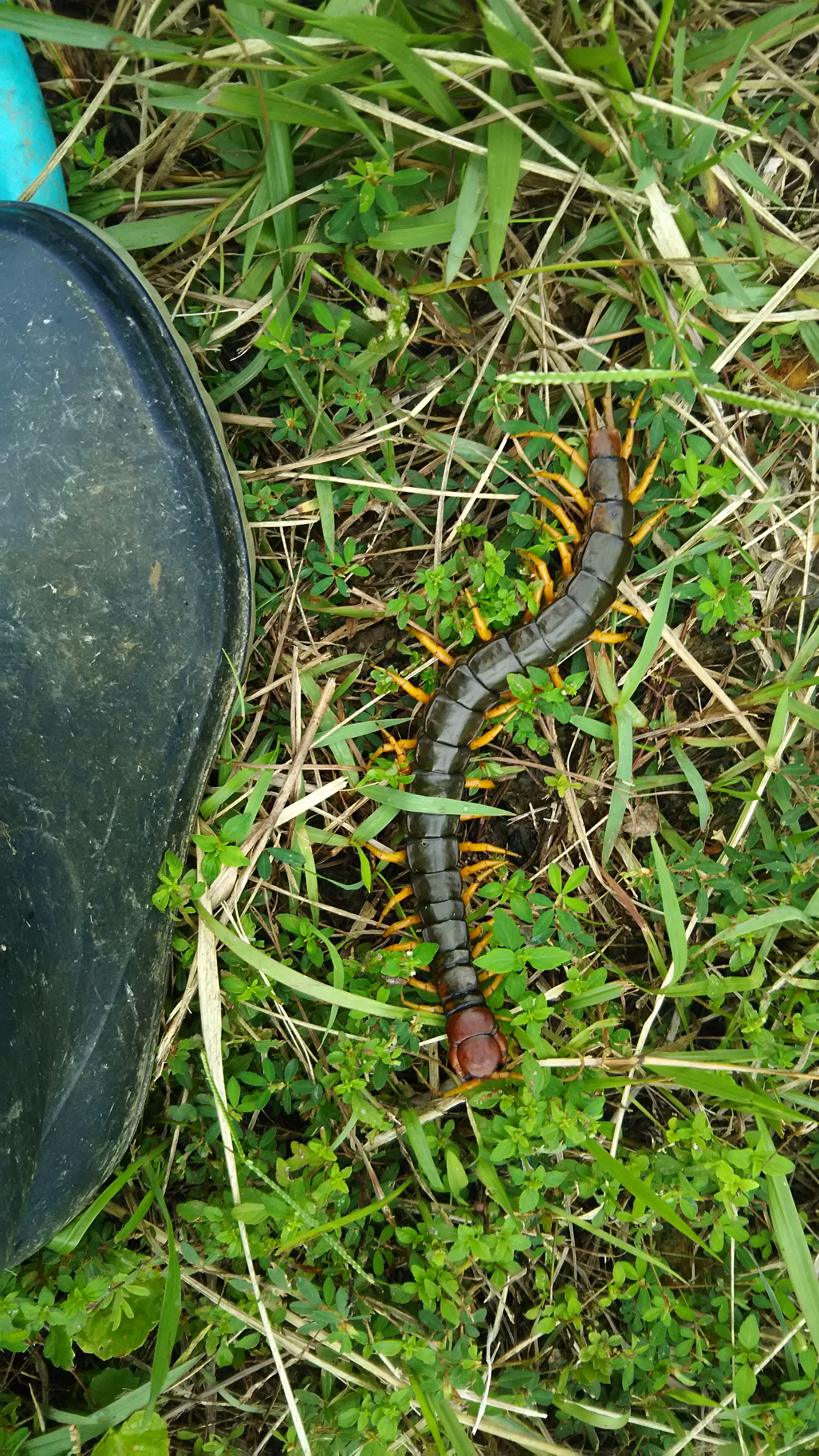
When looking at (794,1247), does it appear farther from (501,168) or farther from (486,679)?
(501,168)

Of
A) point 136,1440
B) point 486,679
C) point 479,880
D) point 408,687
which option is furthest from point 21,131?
point 136,1440

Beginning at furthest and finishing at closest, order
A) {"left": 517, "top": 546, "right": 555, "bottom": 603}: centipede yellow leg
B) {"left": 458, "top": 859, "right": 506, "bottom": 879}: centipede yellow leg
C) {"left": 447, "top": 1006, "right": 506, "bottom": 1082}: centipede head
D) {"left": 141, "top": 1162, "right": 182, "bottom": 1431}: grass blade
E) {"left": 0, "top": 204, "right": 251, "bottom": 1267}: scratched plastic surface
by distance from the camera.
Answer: {"left": 458, "top": 859, "right": 506, "bottom": 879}: centipede yellow leg → {"left": 517, "top": 546, "right": 555, "bottom": 603}: centipede yellow leg → {"left": 447, "top": 1006, "right": 506, "bottom": 1082}: centipede head → {"left": 141, "top": 1162, "right": 182, "bottom": 1431}: grass blade → {"left": 0, "top": 204, "right": 251, "bottom": 1267}: scratched plastic surface

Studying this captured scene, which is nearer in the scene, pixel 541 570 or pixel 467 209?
pixel 467 209

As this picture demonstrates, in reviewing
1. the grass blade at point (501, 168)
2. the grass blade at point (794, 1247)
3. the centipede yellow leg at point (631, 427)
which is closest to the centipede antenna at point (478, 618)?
the centipede yellow leg at point (631, 427)

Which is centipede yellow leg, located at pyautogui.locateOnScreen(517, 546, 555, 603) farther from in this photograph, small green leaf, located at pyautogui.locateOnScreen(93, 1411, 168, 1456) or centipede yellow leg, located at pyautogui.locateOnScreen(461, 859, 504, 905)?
small green leaf, located at pyautogui.locateOnScreen(93, 1411, 168, 1456)

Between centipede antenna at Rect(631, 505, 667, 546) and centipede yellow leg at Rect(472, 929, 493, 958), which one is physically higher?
centipede antenna at Rect(631, 505, 667, 546)

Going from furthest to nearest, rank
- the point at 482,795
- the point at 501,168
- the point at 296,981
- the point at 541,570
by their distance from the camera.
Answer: the point at 482,795 → the point at 541,570 → the point at 296,981 → the point at 501,168

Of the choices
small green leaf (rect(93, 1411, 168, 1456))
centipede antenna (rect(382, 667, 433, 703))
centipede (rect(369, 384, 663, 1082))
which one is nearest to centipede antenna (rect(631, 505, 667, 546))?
centipede (rect(369, 384, 663, 1082))
